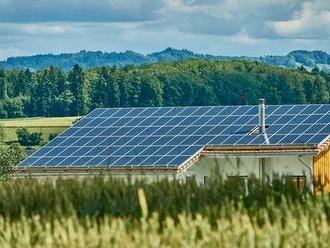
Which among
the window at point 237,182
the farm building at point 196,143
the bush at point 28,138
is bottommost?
the bush at point 28,138

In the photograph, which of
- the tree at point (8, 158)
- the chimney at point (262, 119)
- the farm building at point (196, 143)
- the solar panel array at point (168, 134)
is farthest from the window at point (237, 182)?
the tree at point (8, 158)

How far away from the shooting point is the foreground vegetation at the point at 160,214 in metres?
15.4

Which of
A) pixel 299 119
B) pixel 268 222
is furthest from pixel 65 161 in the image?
pixel 268 222

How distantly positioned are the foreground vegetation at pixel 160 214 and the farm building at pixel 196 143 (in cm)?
2834

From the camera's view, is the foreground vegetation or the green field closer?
the foreground vegetation

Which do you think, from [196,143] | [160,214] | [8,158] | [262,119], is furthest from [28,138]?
[160,214]

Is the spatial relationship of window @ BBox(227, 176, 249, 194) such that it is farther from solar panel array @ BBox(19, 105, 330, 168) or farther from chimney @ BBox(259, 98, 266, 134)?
chimney @ BBox(259, 98, 266, 134)

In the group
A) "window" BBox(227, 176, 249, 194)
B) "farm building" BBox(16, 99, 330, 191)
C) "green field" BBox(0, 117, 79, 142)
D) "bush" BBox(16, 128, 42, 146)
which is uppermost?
"window" BBox(227, 176, 249, 194)

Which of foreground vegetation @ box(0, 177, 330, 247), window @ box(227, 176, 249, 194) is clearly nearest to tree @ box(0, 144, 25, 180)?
foreground vegetation @ box(0, 177, 330, 247)

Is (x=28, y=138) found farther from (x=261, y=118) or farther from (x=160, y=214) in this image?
(x=160, y=214)

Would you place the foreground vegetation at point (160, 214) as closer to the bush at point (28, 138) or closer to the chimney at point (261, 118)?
the chimney at point (261, 118)

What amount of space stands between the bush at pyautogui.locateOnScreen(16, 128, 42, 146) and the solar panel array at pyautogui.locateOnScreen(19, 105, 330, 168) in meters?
106

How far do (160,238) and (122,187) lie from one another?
3181mm

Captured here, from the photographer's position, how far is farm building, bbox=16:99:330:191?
165 feet
